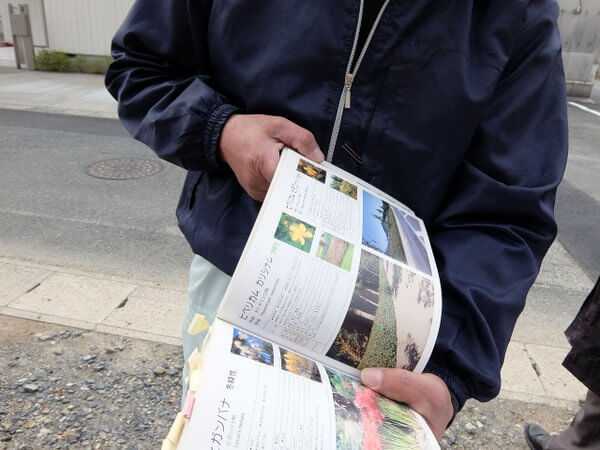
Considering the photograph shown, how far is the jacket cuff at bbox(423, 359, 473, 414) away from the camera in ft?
3.17

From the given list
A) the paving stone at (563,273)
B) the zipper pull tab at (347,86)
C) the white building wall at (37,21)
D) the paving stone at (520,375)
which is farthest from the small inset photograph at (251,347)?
the white building wall at (37,21)

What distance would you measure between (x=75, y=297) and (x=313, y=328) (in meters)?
Result: 2.66

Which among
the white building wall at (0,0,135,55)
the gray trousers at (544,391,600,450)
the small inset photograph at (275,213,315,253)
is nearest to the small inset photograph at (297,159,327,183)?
the small inset photograph at (275,213,315,253)

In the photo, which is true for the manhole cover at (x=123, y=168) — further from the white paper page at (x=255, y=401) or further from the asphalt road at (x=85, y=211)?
the white paper page at (x=255, y=401)

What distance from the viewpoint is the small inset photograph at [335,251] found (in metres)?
0.85

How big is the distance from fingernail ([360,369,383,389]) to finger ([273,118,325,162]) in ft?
1.30

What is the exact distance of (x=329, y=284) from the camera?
831mm

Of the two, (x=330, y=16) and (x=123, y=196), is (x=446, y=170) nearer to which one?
(x=330, y=16)

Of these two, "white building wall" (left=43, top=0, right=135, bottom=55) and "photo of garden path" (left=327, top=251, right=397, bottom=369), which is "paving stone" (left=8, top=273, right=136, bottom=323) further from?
"white building wall" (left=43, top=0, right=135, bottom=55)

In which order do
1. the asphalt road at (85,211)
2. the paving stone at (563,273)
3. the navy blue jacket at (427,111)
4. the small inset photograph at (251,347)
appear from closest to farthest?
the small inset photograph at (251,347) < the navy blue jacket at (427,111) < the asphalt road at (85,211) < the paving stone at (563,273)

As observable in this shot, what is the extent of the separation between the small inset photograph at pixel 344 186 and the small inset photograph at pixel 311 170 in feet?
0.07

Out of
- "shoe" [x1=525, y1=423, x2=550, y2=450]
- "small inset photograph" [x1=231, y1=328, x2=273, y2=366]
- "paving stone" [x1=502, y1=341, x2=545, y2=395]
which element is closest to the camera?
"small inset photograph" [x1=231, y1=328, x2=273, y2=366]

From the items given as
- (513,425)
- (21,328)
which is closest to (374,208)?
(513,425)

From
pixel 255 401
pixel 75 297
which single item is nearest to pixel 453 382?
pixel 255 401
